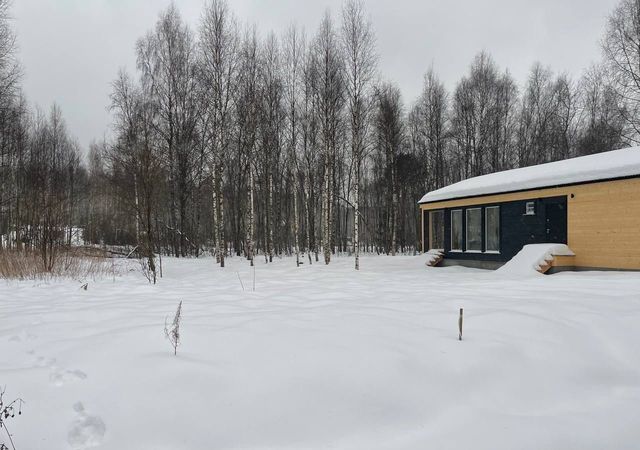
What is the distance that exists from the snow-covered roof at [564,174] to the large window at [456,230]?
2.33 feet

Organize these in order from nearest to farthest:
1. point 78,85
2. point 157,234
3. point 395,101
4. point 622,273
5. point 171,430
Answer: point 171,430 → point 622,273 → point 157,234 → point 395,101 → point 78,85

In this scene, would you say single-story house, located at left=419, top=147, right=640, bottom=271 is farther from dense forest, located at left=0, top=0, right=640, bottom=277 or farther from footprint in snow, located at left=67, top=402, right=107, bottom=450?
footprint in snow, located at left=67, top=402, right=107, bottom=450

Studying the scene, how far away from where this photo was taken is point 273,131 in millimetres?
19750

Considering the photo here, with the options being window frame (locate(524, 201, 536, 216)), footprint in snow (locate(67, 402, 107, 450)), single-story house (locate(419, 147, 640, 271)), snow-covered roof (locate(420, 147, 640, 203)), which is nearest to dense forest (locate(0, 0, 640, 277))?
single-story house (locate(419, 147, 640, 271))

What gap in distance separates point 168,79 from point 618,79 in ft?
71.7

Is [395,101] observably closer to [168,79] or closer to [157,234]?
[168,79]

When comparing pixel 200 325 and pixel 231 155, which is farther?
pixel 231 155

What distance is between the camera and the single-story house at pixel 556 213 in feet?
32.5

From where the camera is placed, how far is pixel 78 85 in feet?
98.9

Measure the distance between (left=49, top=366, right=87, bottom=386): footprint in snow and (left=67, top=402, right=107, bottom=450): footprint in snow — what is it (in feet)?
1.34

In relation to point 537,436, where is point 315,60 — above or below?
above

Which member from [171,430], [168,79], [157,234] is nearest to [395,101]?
[168,79]

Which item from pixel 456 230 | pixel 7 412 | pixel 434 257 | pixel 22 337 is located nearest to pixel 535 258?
pixel 456 230

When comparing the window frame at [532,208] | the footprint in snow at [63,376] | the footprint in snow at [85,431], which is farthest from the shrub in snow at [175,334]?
the window frame at [532,208]
